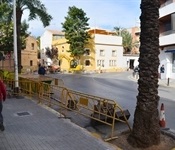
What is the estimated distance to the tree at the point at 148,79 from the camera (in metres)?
7.38

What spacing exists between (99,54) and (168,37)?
2663 centimetres

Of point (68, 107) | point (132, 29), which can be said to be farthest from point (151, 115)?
point (132, 29)

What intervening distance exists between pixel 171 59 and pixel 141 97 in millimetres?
29493

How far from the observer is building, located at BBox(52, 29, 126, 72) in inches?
2285

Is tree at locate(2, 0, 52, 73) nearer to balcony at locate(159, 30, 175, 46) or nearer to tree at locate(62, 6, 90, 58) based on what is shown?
balcony at locate(159, 30, 175, 46)

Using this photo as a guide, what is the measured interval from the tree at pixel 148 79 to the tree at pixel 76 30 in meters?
45.5

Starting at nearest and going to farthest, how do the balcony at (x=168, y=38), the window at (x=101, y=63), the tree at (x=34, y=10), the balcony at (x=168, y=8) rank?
1. the tree at (x=34, y=10)
2. the balcony at (x=168, y=38)
3. the balcony at (x=168, y=8)
4. the window at (x=101, y=63)

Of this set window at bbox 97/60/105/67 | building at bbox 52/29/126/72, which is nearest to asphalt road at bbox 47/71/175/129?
building at bbox 52/29/126/72

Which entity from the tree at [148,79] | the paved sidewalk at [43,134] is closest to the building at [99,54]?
the paved sidewalk at [43,134]

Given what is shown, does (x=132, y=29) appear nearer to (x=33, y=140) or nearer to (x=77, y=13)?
(x=77, y=13)

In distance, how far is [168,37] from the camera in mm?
34031

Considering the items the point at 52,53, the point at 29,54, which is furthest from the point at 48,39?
the point at 52,53

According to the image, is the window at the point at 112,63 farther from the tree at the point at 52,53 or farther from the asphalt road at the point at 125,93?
the asphalt road at the point at 125,93

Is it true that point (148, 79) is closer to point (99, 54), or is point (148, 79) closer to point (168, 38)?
point (168, 38)
